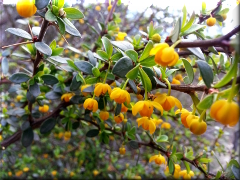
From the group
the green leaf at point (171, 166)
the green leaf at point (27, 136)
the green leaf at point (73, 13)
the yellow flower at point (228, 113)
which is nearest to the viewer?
the yellow flower at point (228, 113)

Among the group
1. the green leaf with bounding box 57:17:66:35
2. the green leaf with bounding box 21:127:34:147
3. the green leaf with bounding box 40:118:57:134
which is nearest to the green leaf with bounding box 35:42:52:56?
the green leaf with bounding box 57:17:66:35

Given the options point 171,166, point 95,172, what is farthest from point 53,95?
point 95,172

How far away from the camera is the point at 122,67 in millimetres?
625

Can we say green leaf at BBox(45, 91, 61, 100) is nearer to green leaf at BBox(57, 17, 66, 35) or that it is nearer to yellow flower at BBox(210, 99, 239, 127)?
green leaf at BBox(57, 17, 66, 35)

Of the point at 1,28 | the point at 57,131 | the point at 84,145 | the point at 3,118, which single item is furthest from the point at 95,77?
the point at 1,28

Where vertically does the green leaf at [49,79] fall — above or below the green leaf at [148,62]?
below

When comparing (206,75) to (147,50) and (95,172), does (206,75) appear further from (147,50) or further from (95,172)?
(95,172)

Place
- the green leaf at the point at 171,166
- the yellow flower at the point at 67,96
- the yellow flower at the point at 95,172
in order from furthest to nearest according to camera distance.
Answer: the yellow flower at the point at 95,172, the yellow flower at the point at 67,96, the green leaf at the point at 171,166

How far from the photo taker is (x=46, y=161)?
2.10 m

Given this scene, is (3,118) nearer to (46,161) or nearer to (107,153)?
(46,161)

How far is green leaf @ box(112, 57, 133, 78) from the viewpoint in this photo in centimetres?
62

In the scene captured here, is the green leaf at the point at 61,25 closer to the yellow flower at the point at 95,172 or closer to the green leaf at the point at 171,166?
the green leaf at the point at 171,166

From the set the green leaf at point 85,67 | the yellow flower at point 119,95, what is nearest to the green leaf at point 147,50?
the yellow flower at point 119,95

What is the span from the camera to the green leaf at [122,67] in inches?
24.4
